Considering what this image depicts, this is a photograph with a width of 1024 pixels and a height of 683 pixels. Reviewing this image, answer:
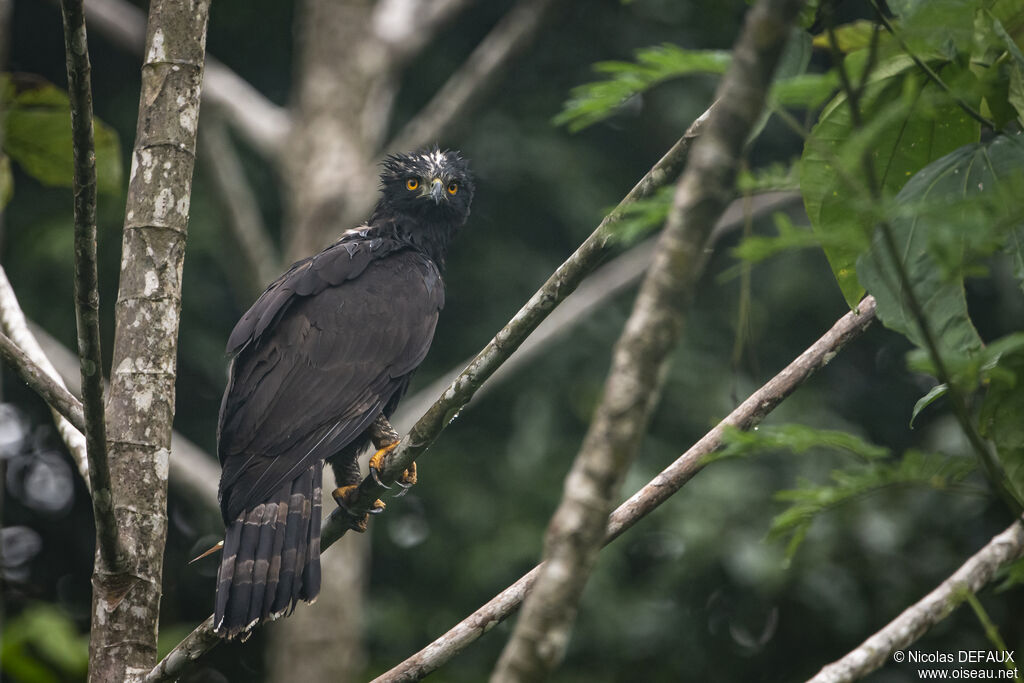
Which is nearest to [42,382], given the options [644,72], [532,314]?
[532,314]

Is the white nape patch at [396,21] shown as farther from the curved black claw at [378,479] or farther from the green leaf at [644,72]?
the green leaf at [644,72]

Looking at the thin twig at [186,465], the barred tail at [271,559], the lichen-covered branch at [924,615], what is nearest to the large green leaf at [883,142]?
the lichen-covered branch at [924,615]

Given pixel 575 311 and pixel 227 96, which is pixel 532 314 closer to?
pixel 575 311

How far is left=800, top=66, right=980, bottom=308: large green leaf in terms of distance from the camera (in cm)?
203

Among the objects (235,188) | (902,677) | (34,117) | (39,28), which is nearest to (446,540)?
(235,188)

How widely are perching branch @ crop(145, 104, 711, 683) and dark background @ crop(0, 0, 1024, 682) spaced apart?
120 inches

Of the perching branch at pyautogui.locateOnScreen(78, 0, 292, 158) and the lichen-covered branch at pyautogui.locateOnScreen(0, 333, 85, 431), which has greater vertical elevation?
the perching branch at pyautogui.locateOnScreen(78, 0, 292, 158)

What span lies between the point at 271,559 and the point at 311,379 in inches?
34.6

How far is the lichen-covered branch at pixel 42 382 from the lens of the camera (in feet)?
8.71

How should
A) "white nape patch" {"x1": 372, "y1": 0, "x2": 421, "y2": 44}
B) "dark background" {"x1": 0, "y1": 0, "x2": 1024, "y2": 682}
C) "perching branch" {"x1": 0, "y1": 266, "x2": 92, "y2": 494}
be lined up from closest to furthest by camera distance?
"perching branch" {"x1": 0, "y1": 266, "x2": 92, "y2": 494} → "dark background" {"x1": 0, "y1": 0, "x2": 1024, "y2": 682} → "white nape patch" {"x1": 372, "y1": 0, "x2": 421, "y2": 44}

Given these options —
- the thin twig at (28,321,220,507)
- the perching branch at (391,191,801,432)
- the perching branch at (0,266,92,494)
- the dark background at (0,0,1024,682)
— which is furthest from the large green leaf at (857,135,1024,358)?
the thin twig at (28,321,220,507)

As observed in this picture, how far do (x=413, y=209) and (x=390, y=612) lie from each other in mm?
3461

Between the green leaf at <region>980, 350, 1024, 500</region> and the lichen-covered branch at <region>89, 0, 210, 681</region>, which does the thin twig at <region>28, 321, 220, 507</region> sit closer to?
the lichen-covered branch at <region>89, 0, 210, 681</region>

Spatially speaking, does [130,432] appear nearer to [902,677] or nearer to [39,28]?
[902,677]
